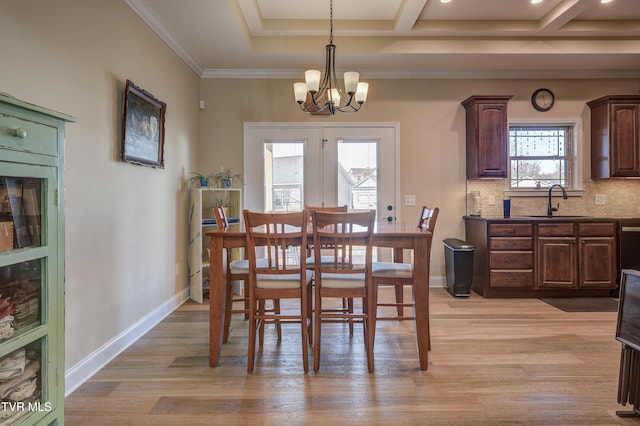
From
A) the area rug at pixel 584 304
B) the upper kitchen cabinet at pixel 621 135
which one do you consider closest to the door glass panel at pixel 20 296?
the area rug at pixel 584 304

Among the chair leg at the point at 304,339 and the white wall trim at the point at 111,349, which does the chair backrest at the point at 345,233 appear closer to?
the chair leg at the point at 304,339

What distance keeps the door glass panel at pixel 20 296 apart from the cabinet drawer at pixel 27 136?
406 mm

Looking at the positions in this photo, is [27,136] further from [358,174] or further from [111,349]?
[358,174]

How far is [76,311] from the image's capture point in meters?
2.17

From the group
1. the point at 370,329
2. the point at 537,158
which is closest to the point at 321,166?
the point at 370,329

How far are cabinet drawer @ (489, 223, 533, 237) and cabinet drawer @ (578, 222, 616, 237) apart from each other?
1.80 ft

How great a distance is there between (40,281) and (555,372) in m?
2.81

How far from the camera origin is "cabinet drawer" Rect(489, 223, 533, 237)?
4008 millimetres

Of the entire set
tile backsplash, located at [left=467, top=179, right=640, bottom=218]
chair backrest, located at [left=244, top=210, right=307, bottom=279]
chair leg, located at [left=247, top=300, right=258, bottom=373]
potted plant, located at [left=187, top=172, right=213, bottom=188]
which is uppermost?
potted plant, located at [left=187, top=172, right=213, bottom=188]

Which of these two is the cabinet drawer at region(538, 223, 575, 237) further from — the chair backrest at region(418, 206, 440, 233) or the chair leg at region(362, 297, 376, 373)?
the chair leg at region(362, 297, 376, 373)

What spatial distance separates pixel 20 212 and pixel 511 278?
14.0ft

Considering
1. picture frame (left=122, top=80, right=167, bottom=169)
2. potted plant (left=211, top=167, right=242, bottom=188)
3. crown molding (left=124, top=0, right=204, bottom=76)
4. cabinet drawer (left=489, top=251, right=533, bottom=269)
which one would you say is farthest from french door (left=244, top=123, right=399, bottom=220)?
picture frame (left=122, top=80, right=167, bottom=169)

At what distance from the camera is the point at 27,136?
1.24 m

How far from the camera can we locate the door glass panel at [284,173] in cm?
458
